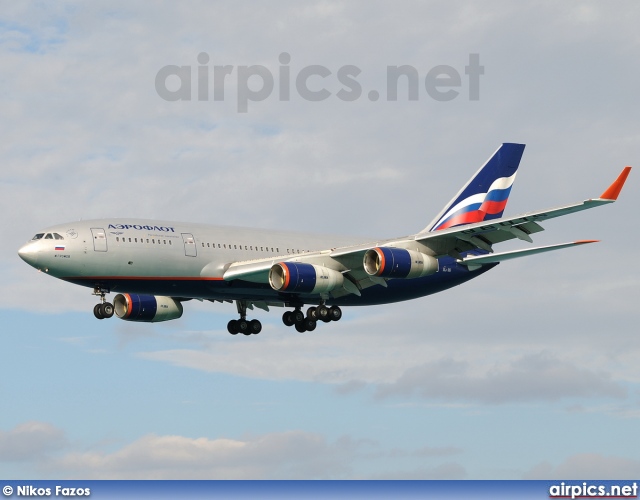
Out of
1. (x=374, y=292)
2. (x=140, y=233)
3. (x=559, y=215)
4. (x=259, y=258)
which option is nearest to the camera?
(x=559, y=215)

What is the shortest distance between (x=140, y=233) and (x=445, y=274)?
805 inches

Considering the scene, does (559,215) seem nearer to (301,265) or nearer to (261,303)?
(301,265)

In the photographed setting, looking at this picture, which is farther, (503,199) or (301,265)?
(503,199)

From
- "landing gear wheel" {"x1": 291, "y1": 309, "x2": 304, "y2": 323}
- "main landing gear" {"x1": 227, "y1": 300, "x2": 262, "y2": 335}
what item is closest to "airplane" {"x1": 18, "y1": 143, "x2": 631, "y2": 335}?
"landing gear wheel" {"x1": 291, "y1": 309, "x2": 304, "y2": 323}

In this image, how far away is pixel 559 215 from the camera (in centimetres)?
4856

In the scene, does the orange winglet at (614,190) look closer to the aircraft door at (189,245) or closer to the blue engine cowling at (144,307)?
the aircraft door at (189,245)

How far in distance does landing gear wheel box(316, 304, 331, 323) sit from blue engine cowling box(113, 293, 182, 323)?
10329 millimetres

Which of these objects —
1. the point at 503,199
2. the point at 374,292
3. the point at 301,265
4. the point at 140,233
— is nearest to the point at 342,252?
the point at 301,265

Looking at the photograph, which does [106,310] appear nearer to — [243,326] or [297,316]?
[297,316]

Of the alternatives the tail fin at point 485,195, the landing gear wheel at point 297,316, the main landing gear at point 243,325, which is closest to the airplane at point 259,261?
the landing gear wheel at point 297,316

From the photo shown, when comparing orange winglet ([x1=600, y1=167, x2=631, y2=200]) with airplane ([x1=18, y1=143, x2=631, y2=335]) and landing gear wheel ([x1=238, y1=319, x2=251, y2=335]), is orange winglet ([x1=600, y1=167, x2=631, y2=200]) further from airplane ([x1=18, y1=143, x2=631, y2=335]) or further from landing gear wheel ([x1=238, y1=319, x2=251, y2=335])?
landing gear wheel ([x1=238, y1=319, x2=251, y2=335])

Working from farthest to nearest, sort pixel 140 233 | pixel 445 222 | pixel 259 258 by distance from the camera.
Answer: pixel 445 222, pixel 259 258, pixel 140 233

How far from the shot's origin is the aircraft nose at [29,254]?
1965 inches

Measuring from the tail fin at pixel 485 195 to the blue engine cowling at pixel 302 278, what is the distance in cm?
1353
